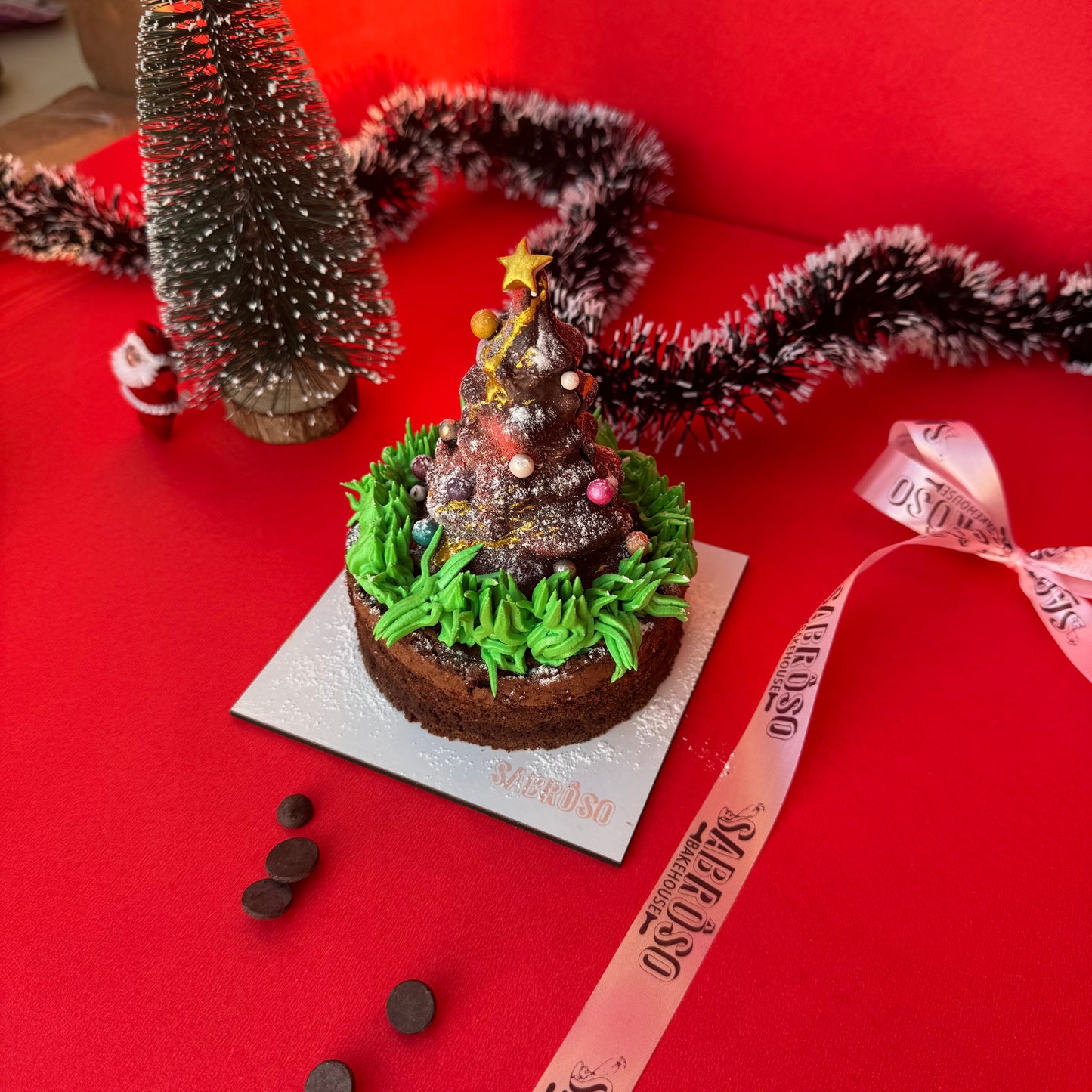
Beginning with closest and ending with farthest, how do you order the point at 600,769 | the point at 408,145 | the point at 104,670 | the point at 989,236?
the point at 600,769 < the point at 104,670 < the point at 989,236 < the point at 408,145

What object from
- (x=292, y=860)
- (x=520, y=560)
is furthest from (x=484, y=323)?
(x=292, y=860)

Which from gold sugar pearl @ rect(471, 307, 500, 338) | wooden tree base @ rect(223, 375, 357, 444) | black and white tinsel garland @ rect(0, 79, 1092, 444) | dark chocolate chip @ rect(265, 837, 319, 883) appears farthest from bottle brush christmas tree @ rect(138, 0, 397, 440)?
dark chocolate chip @ rect(265, 837, 319, 883)

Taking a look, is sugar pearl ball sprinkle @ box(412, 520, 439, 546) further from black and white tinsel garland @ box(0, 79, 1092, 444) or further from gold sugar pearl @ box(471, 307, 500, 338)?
black and white tinsel garland @ box(0, 79, 1092, 444)

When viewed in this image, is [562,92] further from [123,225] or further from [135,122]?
[135,122]

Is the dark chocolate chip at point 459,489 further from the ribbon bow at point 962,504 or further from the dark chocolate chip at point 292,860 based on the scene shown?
the ribbon bow at point 962,504

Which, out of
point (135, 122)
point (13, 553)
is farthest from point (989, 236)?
point (135, 122)

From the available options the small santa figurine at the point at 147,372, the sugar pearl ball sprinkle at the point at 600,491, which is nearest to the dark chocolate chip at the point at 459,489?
the sugar pearl ball sprinkle at the point at 600,491
